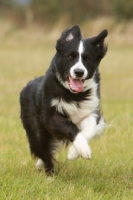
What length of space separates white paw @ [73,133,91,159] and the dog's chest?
42cm

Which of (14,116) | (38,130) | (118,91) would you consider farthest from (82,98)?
(118,91)

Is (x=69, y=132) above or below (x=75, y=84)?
below

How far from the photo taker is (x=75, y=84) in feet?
17.7

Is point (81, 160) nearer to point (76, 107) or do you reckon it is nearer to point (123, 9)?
point (76, 107)

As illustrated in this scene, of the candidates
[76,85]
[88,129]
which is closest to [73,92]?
[76,85]

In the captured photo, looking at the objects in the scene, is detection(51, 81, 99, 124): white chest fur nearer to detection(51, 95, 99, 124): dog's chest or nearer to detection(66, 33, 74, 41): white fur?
detection(51, 95, 99, 124): dog's chest

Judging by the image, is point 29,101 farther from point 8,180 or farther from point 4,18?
point 4,18

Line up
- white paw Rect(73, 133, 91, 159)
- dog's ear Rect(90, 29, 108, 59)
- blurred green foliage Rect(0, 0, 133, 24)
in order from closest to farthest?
1. white paw Rect(73, 133, 91, 159)
2. dog's ear Rect(90, 29, 108, 59)
3. blurred green foliage Rect(0, 0, 133, 24)

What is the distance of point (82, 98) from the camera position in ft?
18.0

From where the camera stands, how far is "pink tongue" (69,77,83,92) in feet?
17.5

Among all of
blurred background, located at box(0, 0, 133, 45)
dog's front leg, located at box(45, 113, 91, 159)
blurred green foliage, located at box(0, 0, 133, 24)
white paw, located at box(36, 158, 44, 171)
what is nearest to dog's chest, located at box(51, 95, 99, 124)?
dog's front leg, located at box(45, 113, 91, 159)

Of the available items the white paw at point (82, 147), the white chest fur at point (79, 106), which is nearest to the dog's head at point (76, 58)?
the white chest fur at point (79, 106)

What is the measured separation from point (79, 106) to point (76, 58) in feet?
1.74

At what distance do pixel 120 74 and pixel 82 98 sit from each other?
15.2m
